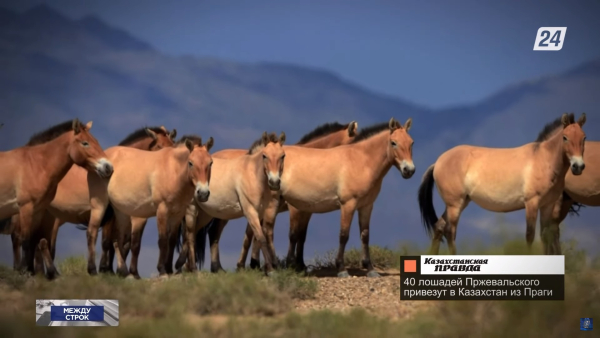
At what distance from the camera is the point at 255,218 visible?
15.2m

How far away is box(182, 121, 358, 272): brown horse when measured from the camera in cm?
1647

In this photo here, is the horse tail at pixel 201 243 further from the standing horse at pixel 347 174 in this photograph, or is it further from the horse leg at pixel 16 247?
the horse leg at pixel 16 247

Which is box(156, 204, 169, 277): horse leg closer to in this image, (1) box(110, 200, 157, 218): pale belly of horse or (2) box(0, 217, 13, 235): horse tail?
(1) box(110, 200, 157, 218): pale belly of horse

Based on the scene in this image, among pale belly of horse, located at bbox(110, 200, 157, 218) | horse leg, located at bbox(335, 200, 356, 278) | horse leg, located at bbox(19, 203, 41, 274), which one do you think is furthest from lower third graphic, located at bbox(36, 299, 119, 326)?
horse leg, located at bbox(335, 200, 356, 278)

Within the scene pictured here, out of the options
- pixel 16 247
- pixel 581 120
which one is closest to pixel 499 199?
pixel 581 120

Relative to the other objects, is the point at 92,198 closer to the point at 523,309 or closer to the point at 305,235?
the point at 305,235

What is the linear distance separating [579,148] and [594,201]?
2.21 m

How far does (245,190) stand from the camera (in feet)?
50.7

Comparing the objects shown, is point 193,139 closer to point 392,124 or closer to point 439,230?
point 392,124

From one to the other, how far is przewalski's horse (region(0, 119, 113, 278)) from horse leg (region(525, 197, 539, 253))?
6.73 metres

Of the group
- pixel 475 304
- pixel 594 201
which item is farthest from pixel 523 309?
pixel 594 201

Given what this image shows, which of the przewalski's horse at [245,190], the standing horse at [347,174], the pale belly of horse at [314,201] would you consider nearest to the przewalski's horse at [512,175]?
the standing horse at [347,174]

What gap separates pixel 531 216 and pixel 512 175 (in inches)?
31.6

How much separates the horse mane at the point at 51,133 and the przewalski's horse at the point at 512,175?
249 inches
